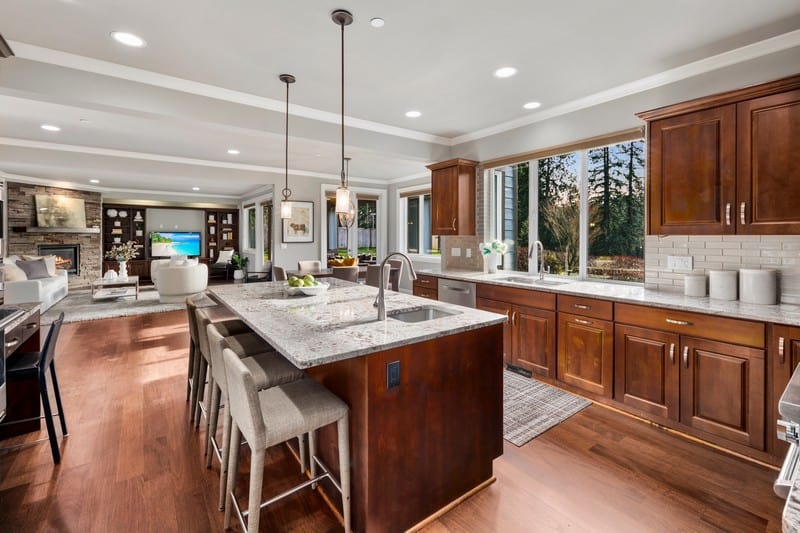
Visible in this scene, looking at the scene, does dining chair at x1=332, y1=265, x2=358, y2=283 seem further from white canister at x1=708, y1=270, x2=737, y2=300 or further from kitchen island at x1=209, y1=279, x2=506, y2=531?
white canister at x1=708, y1=270, x2=737, y2=300

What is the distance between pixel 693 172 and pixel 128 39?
153 inches

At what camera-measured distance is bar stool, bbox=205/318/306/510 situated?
6.14 ft

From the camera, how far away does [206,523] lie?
1798mm

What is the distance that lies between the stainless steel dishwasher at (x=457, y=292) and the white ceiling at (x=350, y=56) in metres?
1.78

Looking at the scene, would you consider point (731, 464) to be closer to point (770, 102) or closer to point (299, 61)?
point (770, 102)

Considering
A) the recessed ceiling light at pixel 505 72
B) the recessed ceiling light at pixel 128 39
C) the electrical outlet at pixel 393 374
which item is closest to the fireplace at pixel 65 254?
the recessed ceiling light at pixel 128 39

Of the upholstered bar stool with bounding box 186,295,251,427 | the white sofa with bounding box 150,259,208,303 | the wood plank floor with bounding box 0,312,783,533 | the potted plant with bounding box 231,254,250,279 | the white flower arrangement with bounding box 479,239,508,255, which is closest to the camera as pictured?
the wood plank floor with bounding box 0,312,783,533

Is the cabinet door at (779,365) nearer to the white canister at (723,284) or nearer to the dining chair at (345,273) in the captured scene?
the white canister at (723,284)

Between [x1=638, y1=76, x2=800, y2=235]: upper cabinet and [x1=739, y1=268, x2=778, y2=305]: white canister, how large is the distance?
303 mm

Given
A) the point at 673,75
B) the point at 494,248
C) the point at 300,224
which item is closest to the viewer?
the point at 673,75

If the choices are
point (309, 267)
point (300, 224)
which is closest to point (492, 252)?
point (309, 267)

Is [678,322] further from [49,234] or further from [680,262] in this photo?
[49,234]

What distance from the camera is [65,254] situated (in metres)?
9.28

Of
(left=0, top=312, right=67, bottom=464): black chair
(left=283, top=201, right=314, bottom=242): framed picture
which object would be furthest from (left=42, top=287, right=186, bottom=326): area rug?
(left=0, top=312, right=67, bottom=464): black chair
